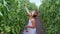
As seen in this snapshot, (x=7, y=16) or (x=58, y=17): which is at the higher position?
(x=7, y=16)

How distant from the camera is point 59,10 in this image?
388 cm

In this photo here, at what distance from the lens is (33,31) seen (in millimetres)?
4227

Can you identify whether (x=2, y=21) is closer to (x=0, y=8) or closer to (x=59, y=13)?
(x=0, y=8)

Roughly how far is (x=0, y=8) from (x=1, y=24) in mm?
242

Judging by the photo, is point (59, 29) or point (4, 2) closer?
point (4, 2)

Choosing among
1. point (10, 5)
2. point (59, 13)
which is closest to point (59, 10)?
point (59, 13)

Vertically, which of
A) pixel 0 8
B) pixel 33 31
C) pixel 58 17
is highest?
pixel 0 8

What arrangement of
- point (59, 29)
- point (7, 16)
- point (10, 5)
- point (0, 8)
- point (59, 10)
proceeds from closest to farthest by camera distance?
point (0, 8) < point (7, 16) < point (10, 5) < point (59, 10) < point (59, 29)

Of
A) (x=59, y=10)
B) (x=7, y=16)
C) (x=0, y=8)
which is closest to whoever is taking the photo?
(x=0, y=8)

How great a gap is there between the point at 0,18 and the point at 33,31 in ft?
6.33

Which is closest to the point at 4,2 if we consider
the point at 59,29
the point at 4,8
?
the point at 4,8

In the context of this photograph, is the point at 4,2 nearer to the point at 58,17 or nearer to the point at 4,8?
the point at 4,8

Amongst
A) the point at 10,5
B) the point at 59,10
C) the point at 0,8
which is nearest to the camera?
the point at 0,8

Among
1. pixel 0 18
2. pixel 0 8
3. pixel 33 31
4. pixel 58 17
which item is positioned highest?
pixel 0 8
